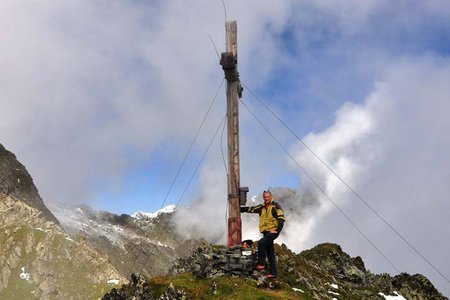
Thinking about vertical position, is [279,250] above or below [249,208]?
above

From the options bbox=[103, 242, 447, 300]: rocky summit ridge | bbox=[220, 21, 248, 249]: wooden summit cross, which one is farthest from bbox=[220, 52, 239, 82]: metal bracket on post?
bbox=[103, 242, 447, 300]: rocky summit ridge

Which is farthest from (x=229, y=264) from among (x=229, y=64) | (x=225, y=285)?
(x=229, y=64)

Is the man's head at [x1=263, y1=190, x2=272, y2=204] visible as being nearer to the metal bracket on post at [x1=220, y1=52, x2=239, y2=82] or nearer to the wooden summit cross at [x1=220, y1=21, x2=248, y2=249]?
the wooden summit cross at [x1=220, y1=21, x2=248, y2=249]

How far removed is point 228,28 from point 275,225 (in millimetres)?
10990

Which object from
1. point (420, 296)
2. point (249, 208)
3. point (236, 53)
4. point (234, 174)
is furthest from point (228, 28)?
point (420, 296)

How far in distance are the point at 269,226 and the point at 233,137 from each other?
523cm

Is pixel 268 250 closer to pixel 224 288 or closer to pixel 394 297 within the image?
pixel 224 288

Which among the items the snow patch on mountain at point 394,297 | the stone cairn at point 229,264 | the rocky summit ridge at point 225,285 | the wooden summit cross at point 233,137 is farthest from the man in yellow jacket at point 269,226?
the snow patch on mountain at point 394,297

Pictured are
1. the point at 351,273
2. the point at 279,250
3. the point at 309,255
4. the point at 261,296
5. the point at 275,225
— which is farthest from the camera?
the point at 309,255

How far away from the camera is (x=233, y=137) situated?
2227 cm

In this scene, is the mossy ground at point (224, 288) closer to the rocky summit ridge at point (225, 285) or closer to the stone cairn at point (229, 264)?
the rocky summit ridge at point (225, 285)

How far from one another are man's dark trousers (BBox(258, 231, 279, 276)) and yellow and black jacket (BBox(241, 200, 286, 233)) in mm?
335

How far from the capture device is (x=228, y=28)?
22359 millimetres

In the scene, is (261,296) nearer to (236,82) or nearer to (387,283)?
(236,82)
